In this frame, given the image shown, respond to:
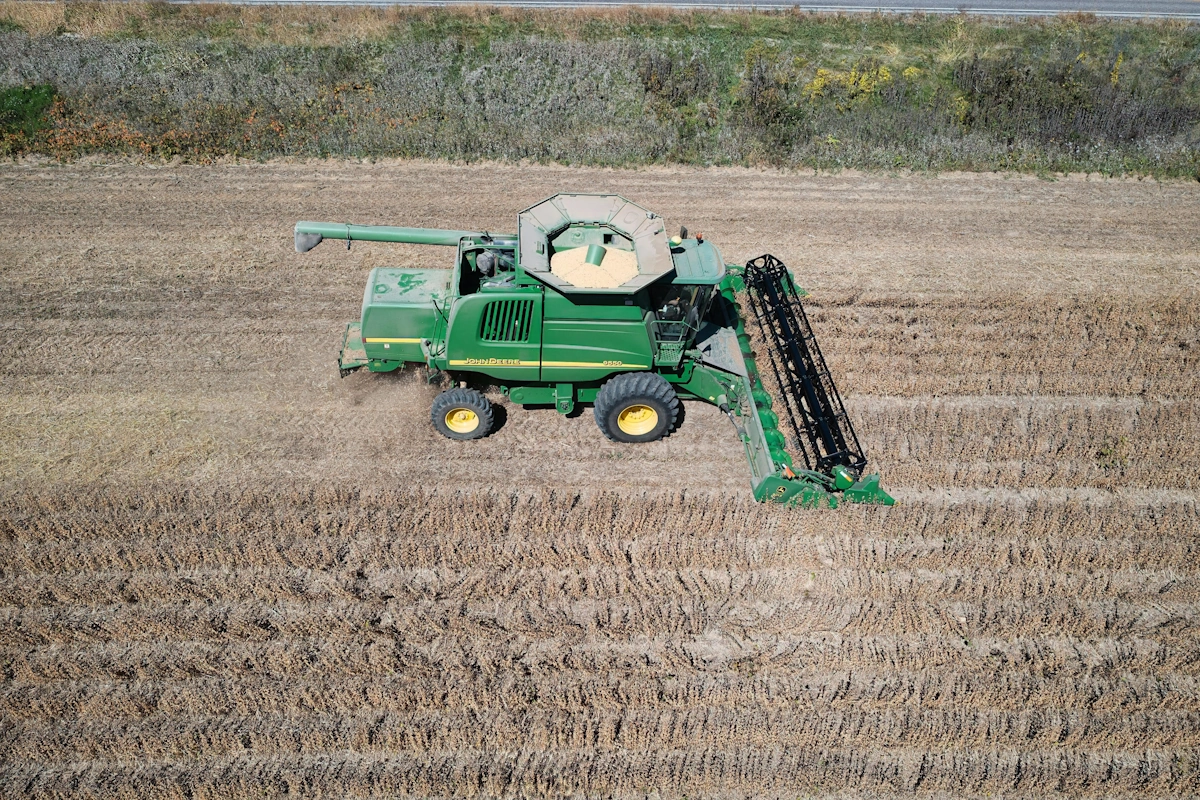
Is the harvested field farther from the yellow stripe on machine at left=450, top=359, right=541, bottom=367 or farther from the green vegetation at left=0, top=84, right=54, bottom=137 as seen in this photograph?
the green vegetation at left=0, top=84, right=54, bottom=137

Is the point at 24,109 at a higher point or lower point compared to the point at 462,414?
higher

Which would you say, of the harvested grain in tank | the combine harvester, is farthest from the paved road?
the harvested grain in tank

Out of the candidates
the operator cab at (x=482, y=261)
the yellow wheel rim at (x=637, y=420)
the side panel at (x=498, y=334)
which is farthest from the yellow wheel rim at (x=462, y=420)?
the yellow wheel rim at (x=637, y=420)

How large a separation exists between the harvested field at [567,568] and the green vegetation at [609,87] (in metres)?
5.91

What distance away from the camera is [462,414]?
418 inches

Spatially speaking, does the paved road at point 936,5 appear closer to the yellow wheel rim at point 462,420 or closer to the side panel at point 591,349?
the side panel at point 591,349

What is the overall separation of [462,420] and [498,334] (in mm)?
1348

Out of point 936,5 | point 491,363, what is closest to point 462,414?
point 491,363

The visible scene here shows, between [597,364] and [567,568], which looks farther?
[597,364]

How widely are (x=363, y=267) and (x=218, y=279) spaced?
242cm

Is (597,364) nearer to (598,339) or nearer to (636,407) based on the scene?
(598,339)

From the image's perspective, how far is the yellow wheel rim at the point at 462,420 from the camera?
10.6 meters

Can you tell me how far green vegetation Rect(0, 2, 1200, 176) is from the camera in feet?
62.2

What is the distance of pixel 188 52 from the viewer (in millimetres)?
21219
